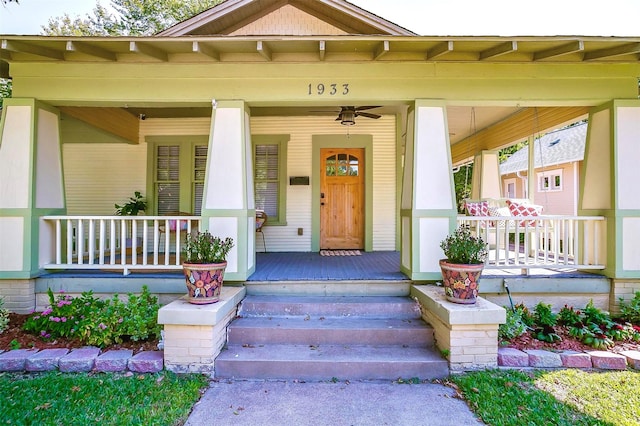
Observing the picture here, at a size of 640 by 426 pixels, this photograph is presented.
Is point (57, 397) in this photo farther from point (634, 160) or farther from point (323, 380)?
point (634, 160)

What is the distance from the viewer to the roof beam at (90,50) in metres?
3.77

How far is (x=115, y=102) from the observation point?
13.9ft

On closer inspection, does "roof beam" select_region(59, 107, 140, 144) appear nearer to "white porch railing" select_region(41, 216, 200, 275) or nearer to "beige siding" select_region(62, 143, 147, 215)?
"beige siding" select_region(62, 143, 147, 215)

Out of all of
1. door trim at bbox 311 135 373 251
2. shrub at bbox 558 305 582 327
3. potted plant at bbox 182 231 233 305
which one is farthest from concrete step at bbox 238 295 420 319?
door trim at bbox 311 135 373 251

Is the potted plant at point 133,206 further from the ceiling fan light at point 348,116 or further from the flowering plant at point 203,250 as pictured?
the ceiling fan light at point 348,116

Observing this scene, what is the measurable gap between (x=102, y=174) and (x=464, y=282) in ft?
23.9

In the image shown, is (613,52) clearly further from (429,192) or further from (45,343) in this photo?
(45,343)

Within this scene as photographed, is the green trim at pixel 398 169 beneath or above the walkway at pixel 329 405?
above

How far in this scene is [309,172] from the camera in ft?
22.6

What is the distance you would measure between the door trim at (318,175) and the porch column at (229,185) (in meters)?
2.77

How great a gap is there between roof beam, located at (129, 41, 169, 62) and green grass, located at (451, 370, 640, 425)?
4794 mm

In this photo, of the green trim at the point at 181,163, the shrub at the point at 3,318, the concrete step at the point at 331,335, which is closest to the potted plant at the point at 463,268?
the concrete step at the point at 331,335

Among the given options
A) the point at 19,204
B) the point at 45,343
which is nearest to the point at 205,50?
the point at 19,204

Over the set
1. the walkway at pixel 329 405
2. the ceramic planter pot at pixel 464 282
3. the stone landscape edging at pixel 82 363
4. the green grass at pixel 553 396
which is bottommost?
the walkway at pixel 329 405
